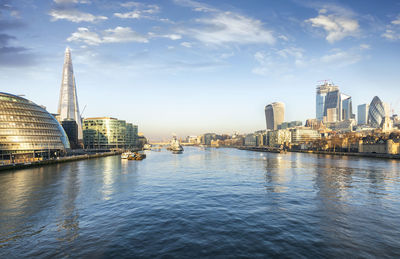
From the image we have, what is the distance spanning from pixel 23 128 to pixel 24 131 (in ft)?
4.66

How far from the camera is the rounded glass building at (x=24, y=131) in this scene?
92750mm

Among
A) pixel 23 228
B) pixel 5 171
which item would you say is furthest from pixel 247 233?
pixel 5 171

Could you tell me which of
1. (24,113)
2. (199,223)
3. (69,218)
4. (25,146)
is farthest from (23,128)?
(199,223)

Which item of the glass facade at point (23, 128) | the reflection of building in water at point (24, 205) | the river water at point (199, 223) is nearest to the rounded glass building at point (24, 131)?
the glass facade at point (23, 128)

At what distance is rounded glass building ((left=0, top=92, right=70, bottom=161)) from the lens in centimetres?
9275

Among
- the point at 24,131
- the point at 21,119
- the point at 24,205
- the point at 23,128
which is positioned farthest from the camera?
the point at 21,119

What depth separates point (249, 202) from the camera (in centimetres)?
3303

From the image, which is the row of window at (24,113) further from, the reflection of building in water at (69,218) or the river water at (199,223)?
the reflection of building in water at (69,218)

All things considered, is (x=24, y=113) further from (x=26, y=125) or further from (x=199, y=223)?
(x=199, y=223)

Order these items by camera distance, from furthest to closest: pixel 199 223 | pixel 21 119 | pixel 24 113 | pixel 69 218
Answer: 1. pixel 24 113
2. pixel 21 119
3. pixel 69 218
4. pixel 199 223

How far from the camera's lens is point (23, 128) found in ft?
318

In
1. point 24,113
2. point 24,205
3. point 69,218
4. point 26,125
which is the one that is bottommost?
point 69,218

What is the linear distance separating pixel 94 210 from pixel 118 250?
A: 42.5 feet

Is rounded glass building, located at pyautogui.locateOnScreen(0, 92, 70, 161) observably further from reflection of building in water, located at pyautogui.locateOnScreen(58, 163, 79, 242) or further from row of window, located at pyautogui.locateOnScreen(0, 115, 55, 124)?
reflection of building in water, located at pyautogui.locateOnScreen(58, 163, 79, 242)
